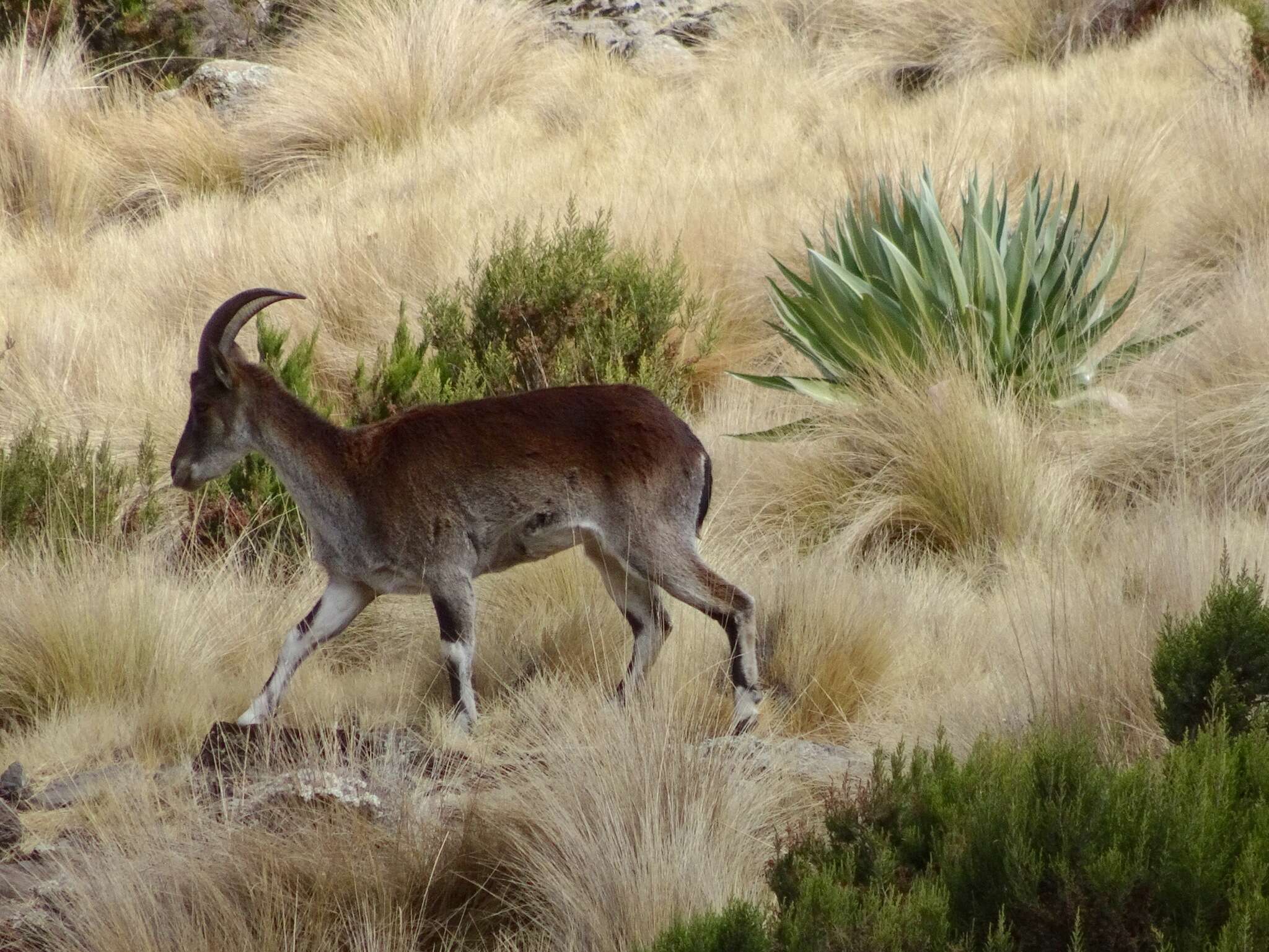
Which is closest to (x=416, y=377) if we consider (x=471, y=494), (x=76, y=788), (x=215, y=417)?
(x=215, y=417)

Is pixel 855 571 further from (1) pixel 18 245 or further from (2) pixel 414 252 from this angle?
(1) pixel 18 245

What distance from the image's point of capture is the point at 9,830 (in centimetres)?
471

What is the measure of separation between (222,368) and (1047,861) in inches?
136

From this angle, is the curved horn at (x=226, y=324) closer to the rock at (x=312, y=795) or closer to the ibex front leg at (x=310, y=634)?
the ibex front leg at (x=310, y=634)

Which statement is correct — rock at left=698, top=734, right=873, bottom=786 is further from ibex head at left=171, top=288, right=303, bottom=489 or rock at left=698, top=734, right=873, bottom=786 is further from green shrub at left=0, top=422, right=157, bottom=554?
green shrub at left=0, top=422, right=157, bottom=554

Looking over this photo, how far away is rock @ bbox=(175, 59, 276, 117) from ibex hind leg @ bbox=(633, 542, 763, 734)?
39.9 feet

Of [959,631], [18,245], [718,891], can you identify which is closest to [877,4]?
[18,245]

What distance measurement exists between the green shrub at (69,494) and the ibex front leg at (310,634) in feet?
6.66

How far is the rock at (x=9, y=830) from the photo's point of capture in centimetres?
469

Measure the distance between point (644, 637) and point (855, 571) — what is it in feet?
6.11

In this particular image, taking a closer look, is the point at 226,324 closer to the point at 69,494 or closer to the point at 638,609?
the point at 638,609

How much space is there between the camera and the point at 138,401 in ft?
30.2

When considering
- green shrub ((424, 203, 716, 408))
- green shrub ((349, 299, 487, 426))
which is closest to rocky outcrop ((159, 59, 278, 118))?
green shrub ((424, 203, 716, 408))

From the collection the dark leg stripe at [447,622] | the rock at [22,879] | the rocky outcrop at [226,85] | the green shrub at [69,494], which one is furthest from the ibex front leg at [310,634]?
the rocky outcrop at [226,85]
